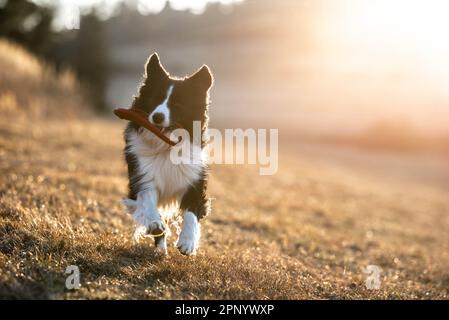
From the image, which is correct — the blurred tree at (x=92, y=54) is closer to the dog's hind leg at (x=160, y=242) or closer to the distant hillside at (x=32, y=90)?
the distant hillside at (x=32, y=90)

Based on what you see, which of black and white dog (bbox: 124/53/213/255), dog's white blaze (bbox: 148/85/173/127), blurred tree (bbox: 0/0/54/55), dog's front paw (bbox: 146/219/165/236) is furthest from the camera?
blurred tree (bbox: 0/0/54/55)

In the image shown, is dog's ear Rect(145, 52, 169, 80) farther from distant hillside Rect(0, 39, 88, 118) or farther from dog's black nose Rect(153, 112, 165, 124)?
distant hillside Rect(0, 39, 88, 118)

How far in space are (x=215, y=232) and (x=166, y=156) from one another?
2.14 m

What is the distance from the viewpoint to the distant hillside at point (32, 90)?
1675 centimetres

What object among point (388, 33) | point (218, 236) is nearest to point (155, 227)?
point (218, 236)

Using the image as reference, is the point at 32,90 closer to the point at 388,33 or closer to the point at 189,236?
the point at 189,236

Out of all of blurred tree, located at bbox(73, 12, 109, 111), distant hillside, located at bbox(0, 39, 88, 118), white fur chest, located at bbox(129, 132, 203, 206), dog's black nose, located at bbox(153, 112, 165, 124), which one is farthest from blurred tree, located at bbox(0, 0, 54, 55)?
dog's black nose, located at bbox(153, 112, 165, 124)

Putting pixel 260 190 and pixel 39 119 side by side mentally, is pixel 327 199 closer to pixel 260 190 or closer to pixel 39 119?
pixel 260 190

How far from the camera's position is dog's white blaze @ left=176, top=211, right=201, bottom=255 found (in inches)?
210

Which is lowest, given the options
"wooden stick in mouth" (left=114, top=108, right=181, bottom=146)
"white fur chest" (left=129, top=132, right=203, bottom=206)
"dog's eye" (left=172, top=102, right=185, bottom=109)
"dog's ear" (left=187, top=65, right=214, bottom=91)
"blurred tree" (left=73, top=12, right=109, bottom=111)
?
"white fur chest" (left=129, top=132, right=203, bottom=206)

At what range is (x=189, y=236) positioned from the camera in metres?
5.42

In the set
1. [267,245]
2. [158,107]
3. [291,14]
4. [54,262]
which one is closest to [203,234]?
[267,245]

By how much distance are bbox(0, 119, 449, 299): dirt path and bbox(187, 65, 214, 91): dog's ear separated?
5.68 ft

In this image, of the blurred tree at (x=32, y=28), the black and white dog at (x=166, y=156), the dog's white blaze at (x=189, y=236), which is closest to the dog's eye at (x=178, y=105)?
the black and white dog at (x=166, y=156)
